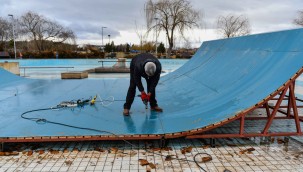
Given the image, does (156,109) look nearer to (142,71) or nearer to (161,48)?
(142,71)

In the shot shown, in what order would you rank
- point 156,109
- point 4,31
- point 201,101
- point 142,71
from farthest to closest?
point 4,31 < point 201,101 < point 156,109 < point 142,71

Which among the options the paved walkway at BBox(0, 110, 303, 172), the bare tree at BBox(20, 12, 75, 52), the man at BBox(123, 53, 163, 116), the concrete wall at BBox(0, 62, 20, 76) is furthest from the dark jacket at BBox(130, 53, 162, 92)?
the bare tree at BBox(20, 12, 75, 52)

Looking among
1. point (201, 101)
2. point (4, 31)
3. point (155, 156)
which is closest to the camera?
point (155, 156)

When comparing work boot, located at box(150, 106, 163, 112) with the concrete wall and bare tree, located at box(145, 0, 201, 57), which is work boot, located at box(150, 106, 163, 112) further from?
bare tree, located at box(145, 0, 201, 57)

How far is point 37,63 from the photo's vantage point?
25.6m

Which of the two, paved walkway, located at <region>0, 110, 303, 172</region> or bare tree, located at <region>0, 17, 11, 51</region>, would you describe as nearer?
paved walkway, located at <region>0, 110, 303, 172</region>

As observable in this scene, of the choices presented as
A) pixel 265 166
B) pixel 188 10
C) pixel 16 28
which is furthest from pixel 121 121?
pixel 16 28

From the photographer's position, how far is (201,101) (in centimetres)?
455

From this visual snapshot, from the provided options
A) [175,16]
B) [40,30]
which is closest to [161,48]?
[175,16]

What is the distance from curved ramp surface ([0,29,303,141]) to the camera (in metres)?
3.34

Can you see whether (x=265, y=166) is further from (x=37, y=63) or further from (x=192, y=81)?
(x=37, y=63)

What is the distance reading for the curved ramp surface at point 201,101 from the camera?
3.34 meters

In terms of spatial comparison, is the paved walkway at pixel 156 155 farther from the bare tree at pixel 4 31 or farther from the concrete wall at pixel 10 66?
Answer: the bare tree at pixel 4 31

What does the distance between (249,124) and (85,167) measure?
3177mm
